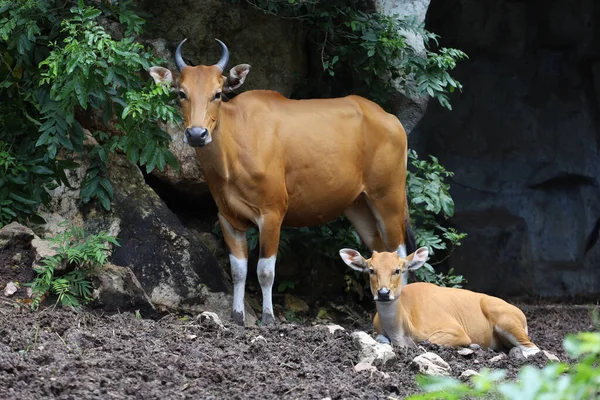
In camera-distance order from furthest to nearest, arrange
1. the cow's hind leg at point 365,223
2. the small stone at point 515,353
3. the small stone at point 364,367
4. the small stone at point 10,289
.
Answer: the cow's hind leg at point 365,223
the small stone at point 515,353
the small stone at point 10,289
the small stone at point 364,367

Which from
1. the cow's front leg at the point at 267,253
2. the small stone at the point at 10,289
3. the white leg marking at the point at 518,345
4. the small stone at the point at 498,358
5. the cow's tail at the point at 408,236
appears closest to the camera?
the small stone at the point at 498,358

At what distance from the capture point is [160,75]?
25.5ft

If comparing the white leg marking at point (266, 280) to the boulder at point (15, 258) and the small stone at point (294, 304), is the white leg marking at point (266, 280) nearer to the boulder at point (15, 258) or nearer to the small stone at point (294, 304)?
the small stone at point (294, 304)

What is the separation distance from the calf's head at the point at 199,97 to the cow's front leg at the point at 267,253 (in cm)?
93

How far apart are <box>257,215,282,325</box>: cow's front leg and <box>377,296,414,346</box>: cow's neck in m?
1.04

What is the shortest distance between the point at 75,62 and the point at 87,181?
1.63 m

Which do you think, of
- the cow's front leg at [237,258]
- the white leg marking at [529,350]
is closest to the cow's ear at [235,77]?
the cow's front leg at [237,258]

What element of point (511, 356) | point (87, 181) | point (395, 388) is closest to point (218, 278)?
point (87, 181)

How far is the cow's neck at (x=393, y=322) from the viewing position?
7.53 m

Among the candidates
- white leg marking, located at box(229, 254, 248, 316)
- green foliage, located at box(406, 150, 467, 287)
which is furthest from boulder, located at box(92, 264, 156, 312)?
green foliage, located at box(406, 150, 467, 287)

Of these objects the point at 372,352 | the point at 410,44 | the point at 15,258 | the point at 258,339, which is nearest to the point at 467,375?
the point at 372,352

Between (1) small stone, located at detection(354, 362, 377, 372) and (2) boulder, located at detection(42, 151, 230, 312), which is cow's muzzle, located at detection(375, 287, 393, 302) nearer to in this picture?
(1) small stone, located at detection(354, 362, 377, 372)

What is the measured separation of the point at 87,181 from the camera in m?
8.47

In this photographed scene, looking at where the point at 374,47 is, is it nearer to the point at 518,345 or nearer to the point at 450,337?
the point at 450,337
